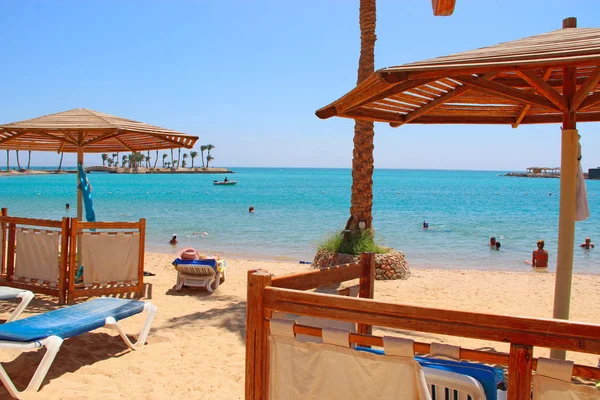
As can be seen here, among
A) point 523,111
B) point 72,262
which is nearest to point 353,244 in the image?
point 523,111

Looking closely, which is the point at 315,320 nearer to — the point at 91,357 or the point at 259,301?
the point at 259,301

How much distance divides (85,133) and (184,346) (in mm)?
4453

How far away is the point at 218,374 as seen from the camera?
165 inches

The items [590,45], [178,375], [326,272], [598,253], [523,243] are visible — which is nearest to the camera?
[590,45]

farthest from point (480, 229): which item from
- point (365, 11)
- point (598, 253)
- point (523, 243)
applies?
point (365, 11)

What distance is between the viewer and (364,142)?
9992mm

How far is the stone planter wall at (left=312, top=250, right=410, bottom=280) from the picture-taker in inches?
372

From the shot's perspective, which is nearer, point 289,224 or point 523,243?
point 523,243

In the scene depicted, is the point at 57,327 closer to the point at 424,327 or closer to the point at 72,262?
the point at 72,262

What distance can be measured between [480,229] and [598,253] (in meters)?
8.00

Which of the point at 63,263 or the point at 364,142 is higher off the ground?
the point at 364,142

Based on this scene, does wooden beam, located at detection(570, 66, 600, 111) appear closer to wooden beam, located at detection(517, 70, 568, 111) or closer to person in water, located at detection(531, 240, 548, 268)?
wooden beam, located at detection(517, 70, 568, 111)

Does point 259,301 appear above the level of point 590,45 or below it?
Result: below

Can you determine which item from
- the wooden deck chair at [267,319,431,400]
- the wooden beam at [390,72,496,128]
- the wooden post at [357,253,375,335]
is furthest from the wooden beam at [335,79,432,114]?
the wooden deck chair at [267,319,431,400]
